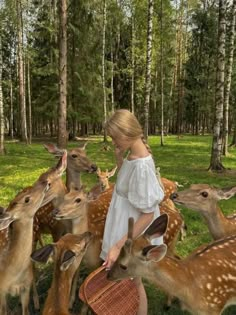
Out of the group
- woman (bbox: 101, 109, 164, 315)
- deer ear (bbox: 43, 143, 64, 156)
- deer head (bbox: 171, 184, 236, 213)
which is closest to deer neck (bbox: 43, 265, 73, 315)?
woman (bbox: 101, 109, 164, 315)

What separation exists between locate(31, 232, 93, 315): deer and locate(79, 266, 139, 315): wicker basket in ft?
0.59

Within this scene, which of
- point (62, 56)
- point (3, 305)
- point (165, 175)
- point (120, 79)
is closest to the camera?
point (3, 305)

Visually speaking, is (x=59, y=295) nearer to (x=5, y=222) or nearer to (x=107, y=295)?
(x=107, y=295)

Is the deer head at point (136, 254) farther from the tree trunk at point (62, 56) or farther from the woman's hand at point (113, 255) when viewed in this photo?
the tree trunk at point (62, 56)

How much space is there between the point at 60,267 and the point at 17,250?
0.67 meters

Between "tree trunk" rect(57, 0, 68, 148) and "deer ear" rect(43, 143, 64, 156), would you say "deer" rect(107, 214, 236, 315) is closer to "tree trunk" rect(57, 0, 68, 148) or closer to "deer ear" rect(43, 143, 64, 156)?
"deer ear" rect(43, 143, 64, 156)

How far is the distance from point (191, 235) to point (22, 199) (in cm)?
390

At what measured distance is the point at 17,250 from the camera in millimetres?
4148

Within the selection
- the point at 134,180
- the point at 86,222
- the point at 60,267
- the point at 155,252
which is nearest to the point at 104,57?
the point at 86,222

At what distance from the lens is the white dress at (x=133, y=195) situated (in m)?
3.68

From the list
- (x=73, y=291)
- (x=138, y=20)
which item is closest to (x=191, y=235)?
(x=73, y=291)

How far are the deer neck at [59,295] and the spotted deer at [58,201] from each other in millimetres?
1300

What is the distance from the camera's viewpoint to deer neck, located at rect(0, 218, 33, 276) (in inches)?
163

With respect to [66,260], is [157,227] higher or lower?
higher
